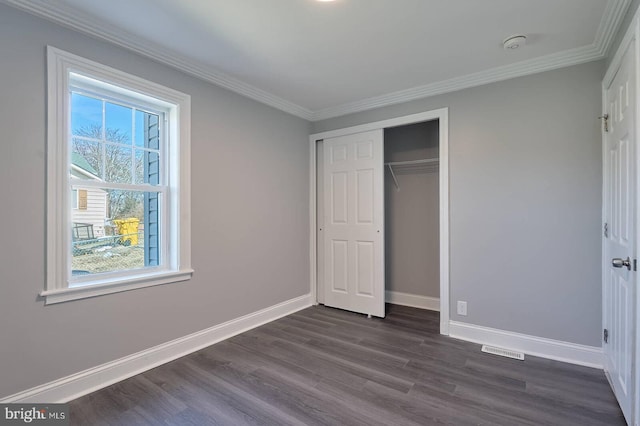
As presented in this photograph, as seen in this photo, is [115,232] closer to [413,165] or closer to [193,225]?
[193,225]

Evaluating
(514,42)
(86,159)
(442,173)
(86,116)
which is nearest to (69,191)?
(86,159)

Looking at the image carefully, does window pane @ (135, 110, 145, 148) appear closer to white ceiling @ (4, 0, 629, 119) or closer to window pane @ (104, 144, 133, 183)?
window pane @ (104, 144, 133, 183)

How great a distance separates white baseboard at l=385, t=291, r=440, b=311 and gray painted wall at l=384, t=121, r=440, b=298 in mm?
49

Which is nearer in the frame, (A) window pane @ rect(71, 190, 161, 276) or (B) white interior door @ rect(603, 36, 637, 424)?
(B) white interior door @ rect(603, 36, 637, 424)

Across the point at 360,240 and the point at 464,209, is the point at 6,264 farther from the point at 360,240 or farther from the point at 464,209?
the point at 464,209

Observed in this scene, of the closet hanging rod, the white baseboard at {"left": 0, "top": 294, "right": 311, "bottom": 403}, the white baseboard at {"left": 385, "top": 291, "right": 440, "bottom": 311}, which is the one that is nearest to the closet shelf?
the closet hanging rod

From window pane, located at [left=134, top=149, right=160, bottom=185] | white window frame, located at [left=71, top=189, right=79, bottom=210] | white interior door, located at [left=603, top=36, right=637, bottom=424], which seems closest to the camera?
white interior door, located at [left=603, top=36, right=637, bottom=424]

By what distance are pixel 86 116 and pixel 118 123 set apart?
21cm

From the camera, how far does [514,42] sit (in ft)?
7.43

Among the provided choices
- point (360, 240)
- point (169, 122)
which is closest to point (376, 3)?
point (169, 122)

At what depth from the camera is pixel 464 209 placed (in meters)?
2.94

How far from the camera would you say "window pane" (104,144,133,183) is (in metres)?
2.29

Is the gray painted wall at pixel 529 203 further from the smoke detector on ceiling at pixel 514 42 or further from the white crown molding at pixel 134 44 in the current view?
the white crown molding at pixel 134 44

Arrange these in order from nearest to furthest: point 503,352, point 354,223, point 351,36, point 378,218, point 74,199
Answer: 1. point 74,199
2. point 351,36
3. point 503,352
4. point 378,218
5. point 354,223
